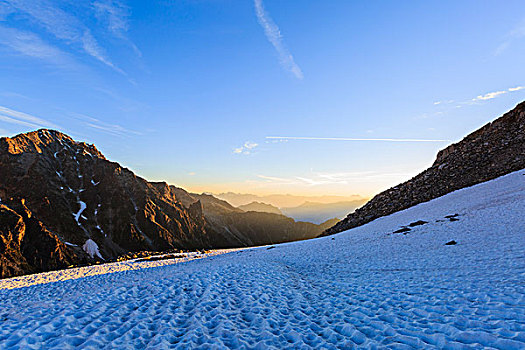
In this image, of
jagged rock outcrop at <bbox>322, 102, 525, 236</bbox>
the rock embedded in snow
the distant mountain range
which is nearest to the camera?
jagged rock outcrop at <bbox>322, 102, 525, 236</bbox>

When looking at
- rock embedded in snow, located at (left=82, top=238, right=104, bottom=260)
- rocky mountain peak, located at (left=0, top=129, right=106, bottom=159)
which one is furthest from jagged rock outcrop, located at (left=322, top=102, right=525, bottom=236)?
rocky mountain peak, located at (left=0, top=129, right=106, bottom=159)

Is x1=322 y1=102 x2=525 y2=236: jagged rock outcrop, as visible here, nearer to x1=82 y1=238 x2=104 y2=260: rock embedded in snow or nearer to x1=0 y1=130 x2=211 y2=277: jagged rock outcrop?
x1=0 y1=130 x2=211 y2=277: jagged rock outcrop

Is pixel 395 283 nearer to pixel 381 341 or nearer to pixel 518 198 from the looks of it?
pixel 381 341

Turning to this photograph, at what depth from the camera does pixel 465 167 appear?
39.0 meters

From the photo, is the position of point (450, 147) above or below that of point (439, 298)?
above

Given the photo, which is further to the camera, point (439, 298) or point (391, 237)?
point (391, 237)

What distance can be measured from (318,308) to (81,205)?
5765 inches

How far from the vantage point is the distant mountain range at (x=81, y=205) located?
87750 mm

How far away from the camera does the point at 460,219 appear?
2261 centimetres

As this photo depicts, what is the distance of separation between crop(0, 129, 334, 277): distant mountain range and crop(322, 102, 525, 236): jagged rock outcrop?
3316 inches

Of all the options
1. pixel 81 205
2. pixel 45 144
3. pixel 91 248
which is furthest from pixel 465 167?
pixel 45 144

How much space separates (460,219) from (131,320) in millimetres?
26364

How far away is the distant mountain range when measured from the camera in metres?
87.8

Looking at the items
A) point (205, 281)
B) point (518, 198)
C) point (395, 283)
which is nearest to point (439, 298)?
point (395, 283)
